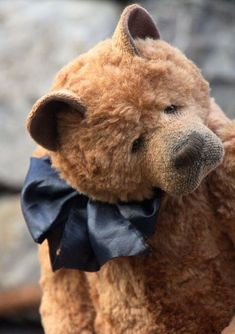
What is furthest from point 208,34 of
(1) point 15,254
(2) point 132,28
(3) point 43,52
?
(2) point 132,28

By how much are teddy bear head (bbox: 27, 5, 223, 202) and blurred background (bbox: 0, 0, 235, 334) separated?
3.44 feet

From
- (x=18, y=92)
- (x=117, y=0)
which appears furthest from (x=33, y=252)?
(x=117, y=0)

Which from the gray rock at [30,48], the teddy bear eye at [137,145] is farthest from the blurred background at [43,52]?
the teddy bear eye at [137,145]

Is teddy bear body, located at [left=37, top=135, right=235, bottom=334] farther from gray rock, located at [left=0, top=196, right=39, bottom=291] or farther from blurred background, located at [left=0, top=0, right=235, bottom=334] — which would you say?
gray rock, located at [left=0, top=196, right=39, bottom=291]

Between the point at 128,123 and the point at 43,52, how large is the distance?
5.84ft

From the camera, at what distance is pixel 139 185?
578mm

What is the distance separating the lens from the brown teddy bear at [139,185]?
0.56 meters

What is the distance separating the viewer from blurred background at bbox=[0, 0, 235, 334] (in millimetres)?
1832

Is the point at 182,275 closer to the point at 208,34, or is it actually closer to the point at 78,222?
the point at 78,222

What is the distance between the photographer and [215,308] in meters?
0.62

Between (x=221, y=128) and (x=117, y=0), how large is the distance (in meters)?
1.98

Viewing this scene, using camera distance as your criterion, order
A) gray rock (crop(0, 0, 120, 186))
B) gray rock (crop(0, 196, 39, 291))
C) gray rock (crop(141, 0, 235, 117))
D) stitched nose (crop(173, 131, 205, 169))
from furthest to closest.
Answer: gray rock (crop(0, 0, 120, 186)) → gray rock (crop(141, 0, 235, 117)) → gray rock (crop(0, 196, 39, 291)) → stitched nose (crop(173, 131, 205, 169))

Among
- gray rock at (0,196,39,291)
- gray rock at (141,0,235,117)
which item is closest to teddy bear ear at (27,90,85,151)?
gray rock at (0,196,39,291)

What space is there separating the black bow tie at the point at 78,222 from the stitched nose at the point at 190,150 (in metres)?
0.06
